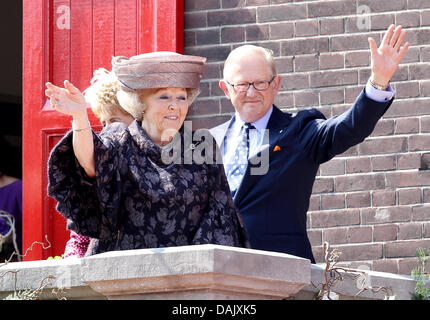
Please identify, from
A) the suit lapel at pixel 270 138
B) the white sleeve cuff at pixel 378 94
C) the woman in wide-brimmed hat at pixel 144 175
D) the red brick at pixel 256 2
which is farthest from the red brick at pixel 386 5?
the woman in wide-brimmed hat at pixel 144 175

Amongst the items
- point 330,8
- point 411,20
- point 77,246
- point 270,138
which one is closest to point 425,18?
point 411,20

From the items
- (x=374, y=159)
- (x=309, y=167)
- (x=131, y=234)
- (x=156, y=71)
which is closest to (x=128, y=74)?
(x=156, y=71)

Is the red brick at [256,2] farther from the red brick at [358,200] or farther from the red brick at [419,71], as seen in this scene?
the red brick at [358,200]

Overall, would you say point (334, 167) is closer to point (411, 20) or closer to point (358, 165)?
point (358, 165)

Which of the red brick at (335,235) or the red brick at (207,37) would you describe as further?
the red brick at (207,37)

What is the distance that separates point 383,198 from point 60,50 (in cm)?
221

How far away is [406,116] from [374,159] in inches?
12.3

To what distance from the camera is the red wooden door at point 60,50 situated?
6508mm

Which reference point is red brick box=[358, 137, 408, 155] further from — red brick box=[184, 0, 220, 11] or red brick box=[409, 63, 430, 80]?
red brick box=[184, 0, 220, 11]

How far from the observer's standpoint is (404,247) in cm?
609

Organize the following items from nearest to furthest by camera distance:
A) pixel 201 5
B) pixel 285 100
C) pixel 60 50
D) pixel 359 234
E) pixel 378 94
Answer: pixel 378 94 → pixel 359 234 → pixel 285 100 → pixel 201 5 → pixel 60 50

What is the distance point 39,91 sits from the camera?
262 inches

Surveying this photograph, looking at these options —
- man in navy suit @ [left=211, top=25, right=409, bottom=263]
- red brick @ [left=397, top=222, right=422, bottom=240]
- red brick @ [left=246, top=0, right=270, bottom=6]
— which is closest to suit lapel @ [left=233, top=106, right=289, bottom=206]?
man in navy suit @ [left=211, top=25, right=409, bottom=263]
